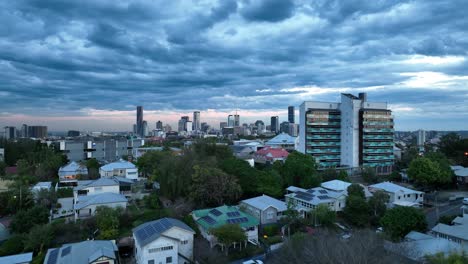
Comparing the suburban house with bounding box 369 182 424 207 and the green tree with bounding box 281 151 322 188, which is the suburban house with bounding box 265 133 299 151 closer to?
the green tree with bounding box 281 151 322 188

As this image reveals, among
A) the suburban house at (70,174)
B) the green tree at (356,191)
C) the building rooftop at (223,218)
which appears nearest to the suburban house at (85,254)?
the building rooftop at (223,218)

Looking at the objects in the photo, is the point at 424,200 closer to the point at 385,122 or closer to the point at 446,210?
the point at 446,210

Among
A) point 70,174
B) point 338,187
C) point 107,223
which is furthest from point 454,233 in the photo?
point 70,174

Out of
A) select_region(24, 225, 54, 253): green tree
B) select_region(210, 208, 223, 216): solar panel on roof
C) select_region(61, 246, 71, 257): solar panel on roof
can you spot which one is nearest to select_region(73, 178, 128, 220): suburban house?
select_region(24, 225, 54, 253): green tree

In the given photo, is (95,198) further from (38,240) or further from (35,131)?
(35,131)

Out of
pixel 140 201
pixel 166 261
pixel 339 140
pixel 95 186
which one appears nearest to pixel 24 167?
pixel 95 186

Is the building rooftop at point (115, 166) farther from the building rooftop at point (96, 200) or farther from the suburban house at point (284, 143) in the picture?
the suburban house at point (284, 143)

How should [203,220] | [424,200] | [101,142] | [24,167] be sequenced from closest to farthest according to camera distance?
[203,220], [424,200], [24,167], [101,142]
